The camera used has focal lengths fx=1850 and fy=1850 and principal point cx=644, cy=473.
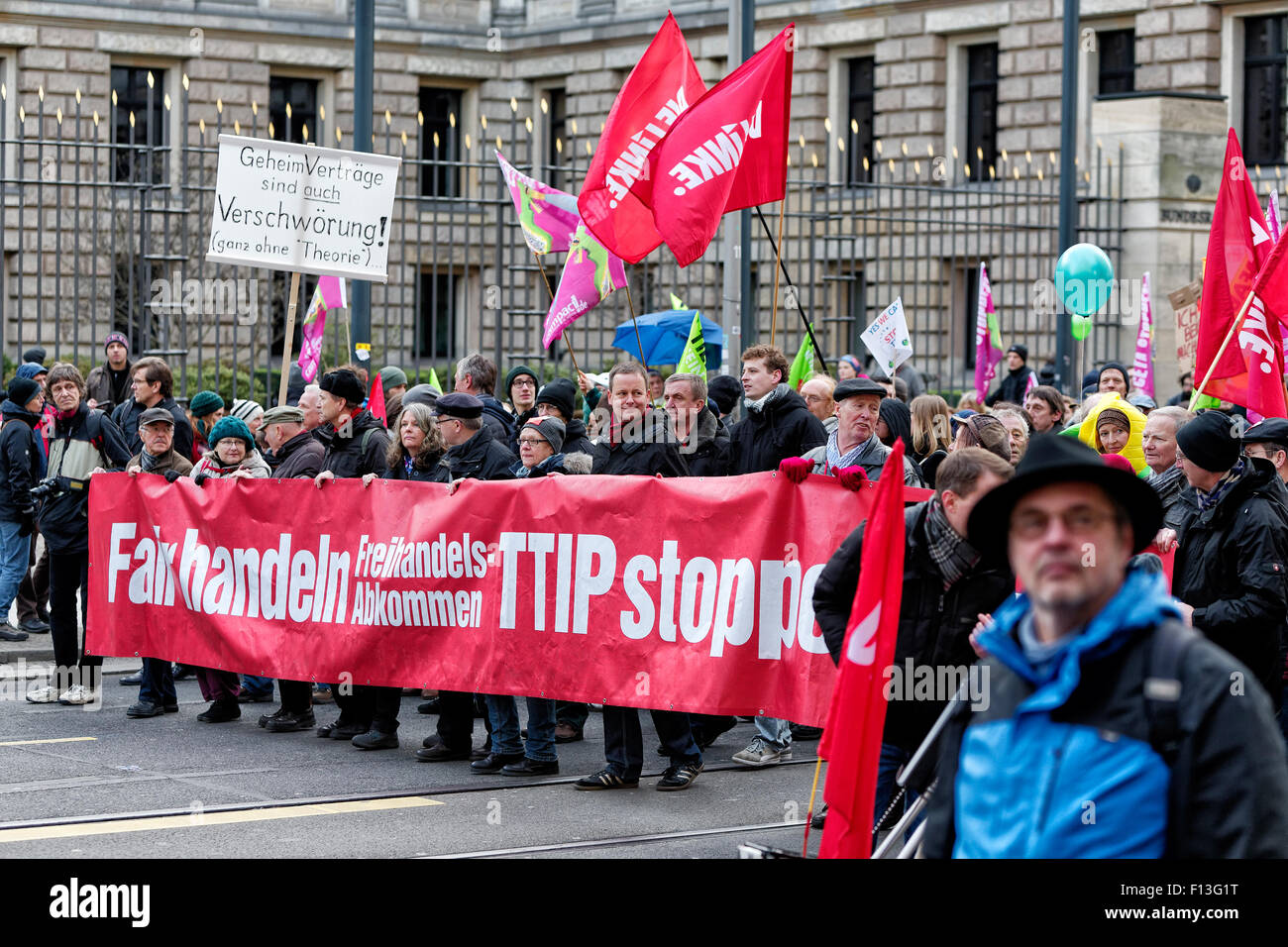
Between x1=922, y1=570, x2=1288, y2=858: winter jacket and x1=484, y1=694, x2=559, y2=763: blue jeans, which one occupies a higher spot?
x1=922, y1=570, x2=1288, y2=858: winter jacket

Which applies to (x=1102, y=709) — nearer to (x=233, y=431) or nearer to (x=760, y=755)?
(x=760, y=755)

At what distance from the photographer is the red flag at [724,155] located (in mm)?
10156

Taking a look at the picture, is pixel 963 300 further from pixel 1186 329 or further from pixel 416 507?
pixel 416 507

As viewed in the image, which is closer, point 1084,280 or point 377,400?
point 377,400

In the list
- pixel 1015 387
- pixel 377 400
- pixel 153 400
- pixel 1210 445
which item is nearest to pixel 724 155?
pixel 153 400

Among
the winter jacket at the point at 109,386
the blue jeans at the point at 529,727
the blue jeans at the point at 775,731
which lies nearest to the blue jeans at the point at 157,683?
the blue jeans at the point at 529,727

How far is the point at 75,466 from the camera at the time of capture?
11.2 meters

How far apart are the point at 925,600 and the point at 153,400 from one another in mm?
6839

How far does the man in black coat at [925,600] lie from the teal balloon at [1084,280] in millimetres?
10444

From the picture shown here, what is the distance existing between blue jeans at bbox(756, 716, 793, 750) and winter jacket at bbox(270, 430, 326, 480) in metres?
2.91

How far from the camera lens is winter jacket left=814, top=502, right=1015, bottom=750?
5719 millimetres

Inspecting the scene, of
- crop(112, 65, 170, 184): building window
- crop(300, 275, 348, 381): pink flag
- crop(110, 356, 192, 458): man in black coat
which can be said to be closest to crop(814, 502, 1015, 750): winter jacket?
crop(110, 356, 192, 458): man in black coat

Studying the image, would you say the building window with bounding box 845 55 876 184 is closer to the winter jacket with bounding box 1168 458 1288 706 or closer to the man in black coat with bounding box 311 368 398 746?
the man in black coat with bounding box 311 368 398 746

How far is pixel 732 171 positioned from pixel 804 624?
3.23 meters
